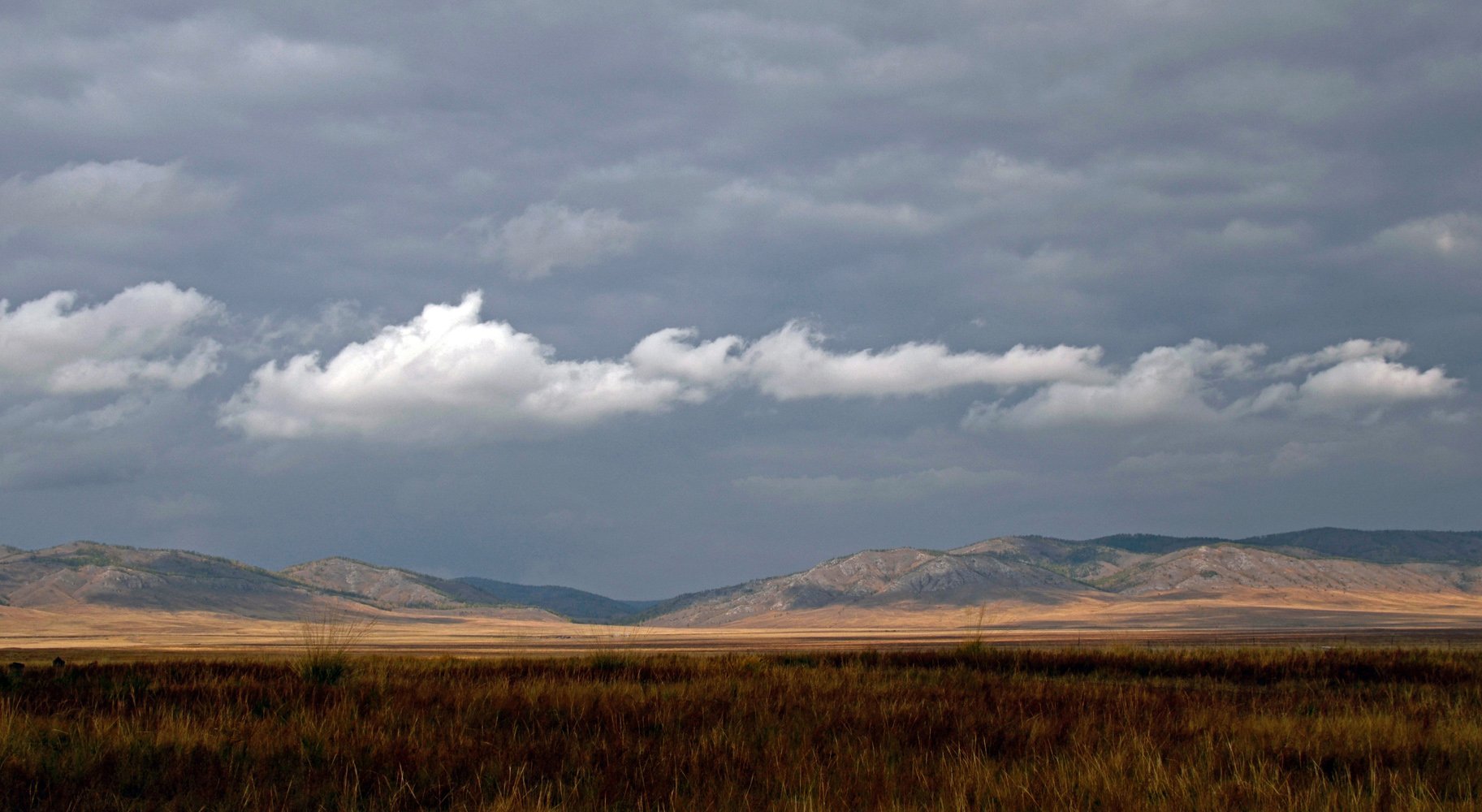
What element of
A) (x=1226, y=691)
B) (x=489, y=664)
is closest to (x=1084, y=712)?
(x=1226, y=691)

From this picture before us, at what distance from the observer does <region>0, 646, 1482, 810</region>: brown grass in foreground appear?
671cm

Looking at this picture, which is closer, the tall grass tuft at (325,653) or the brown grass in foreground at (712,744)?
the brown grass in foreground at (712,744)

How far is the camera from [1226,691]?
14.7 m

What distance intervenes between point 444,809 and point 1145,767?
4718 millimetres

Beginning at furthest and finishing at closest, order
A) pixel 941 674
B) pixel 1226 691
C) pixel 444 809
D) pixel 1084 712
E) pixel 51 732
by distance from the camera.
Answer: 1. pixel 941 674
2. pixel 1226 691
3. pixel 1084 712
4. pixel 51 732
5. pixel 444 809

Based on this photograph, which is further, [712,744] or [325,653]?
[325,653]

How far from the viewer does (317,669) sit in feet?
44.9

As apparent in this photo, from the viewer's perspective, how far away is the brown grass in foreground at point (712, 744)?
264 inches

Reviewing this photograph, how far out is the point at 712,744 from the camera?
830cm

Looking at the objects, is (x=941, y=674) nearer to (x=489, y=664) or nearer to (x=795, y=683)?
(x=795, y=683)

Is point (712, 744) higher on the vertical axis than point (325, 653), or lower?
lower

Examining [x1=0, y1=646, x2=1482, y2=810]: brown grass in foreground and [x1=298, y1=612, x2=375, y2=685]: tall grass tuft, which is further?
[x1=298, y1=612, x2=375, y2=685]: tall grass tuft

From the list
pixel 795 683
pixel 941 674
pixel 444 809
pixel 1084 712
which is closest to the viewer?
pixel 444 809

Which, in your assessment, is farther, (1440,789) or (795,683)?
(795,683)
